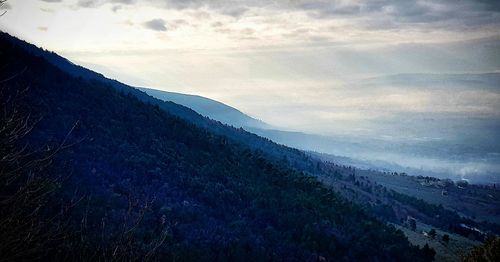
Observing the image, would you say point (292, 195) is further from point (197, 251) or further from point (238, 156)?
point (197, 251)

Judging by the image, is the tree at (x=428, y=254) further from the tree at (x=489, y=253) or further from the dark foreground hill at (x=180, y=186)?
the tree at (x=489, y=253)

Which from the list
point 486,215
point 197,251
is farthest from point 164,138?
point 486,215

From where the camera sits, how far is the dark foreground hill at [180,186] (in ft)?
124

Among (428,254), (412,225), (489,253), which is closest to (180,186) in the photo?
(489,253)

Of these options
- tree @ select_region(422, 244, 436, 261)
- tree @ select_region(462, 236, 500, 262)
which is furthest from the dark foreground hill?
tree @ select_region(462, 236, 500, 262)

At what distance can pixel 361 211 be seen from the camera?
6838cm

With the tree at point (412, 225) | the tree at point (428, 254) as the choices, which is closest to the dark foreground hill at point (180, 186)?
the tree at point (428, 254)

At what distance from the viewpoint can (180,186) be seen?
49.7m

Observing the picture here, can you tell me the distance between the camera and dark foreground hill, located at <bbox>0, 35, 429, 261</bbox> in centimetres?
3794

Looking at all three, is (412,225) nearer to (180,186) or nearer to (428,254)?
(428,254)

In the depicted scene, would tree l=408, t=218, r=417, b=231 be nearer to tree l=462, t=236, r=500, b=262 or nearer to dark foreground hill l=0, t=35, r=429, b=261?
dark foreground hill l=0, t=35, r=429, b=261

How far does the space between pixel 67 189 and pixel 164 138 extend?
25.8 m

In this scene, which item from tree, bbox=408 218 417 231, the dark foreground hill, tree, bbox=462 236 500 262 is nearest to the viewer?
tree, bbox=462 236 500 262

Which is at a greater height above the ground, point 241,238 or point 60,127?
point 60,127
